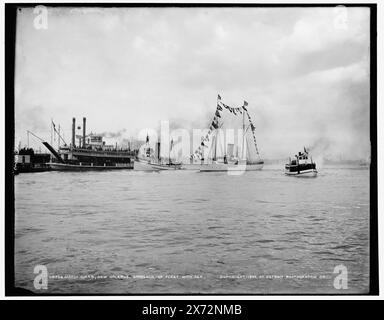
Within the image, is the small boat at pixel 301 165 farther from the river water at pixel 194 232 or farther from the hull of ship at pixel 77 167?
the hull of ship at pixel 77 167

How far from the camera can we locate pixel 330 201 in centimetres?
329

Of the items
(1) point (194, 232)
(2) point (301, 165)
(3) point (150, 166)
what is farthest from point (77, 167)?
(2) point (301, 165)

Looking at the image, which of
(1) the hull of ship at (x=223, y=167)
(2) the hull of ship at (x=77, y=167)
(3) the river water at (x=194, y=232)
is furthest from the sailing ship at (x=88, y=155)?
(1) the hull of ship at (x=223, y=167)

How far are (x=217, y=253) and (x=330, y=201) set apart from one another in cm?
103

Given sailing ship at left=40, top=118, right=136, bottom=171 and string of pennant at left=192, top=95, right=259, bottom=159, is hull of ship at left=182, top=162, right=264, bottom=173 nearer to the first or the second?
string of pennant at left=192, top=95, right=259, bottom=159

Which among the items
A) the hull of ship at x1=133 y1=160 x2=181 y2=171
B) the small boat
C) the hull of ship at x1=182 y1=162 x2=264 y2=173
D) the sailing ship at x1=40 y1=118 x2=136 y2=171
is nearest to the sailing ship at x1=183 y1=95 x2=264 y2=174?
the hull of ship at x1=182 y1=162 x2=264 y2=173

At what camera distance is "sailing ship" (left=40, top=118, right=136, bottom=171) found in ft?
10.8

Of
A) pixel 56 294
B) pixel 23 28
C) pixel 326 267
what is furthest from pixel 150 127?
pixel 326 267

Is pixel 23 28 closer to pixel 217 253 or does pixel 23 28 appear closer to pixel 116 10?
pixel 116 10

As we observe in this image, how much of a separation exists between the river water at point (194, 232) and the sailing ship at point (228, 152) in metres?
0.08

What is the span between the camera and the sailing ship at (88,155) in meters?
3.29

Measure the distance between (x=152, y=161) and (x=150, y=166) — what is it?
5cm

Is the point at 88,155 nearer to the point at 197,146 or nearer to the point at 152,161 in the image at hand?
the point at 152,161

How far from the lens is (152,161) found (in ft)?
11.1
